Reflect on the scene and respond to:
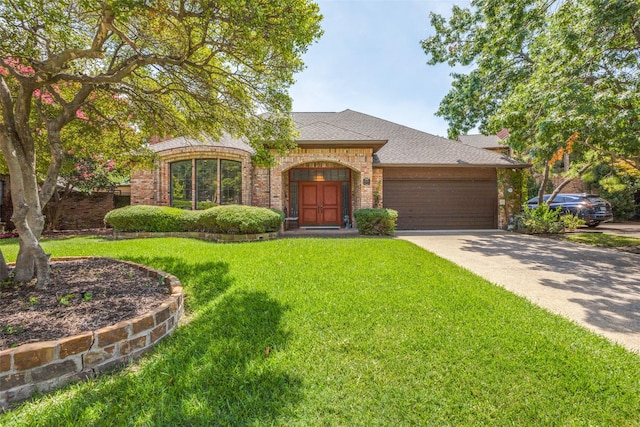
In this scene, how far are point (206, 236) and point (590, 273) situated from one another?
9.79m

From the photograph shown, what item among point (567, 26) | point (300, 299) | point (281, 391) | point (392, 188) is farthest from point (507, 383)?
point (392, 188)

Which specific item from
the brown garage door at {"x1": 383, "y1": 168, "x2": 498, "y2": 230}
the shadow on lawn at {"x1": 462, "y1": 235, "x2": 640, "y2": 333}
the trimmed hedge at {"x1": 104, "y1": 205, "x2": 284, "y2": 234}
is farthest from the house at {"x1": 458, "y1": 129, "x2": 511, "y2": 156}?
the trimmed hedge at {"x1": 104, "y1": 205, "x2": 284, "y2": 234}

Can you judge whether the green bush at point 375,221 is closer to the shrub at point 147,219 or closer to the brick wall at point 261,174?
the brick wall at point 261,174

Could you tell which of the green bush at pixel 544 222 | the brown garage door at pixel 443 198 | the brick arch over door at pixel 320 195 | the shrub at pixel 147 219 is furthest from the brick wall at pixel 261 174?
the green bush at pixel 544 222

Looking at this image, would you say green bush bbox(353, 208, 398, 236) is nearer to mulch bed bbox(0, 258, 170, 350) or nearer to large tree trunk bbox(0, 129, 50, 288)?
mulch bed bbox(0, 258, 170, 350)

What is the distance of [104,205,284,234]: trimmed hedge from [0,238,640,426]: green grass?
4320mm

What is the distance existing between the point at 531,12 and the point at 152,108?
9.68 metres

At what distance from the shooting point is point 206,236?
350 inches

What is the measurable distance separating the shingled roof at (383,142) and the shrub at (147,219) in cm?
269

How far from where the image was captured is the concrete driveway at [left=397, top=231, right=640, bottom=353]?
339 centimetres

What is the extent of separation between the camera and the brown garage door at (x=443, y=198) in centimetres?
1237

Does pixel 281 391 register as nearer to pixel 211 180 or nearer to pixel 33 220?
pixel 33 220

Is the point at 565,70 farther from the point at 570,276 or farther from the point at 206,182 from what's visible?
the point at 206,182

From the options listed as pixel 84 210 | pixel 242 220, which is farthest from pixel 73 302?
pixel 84 210
